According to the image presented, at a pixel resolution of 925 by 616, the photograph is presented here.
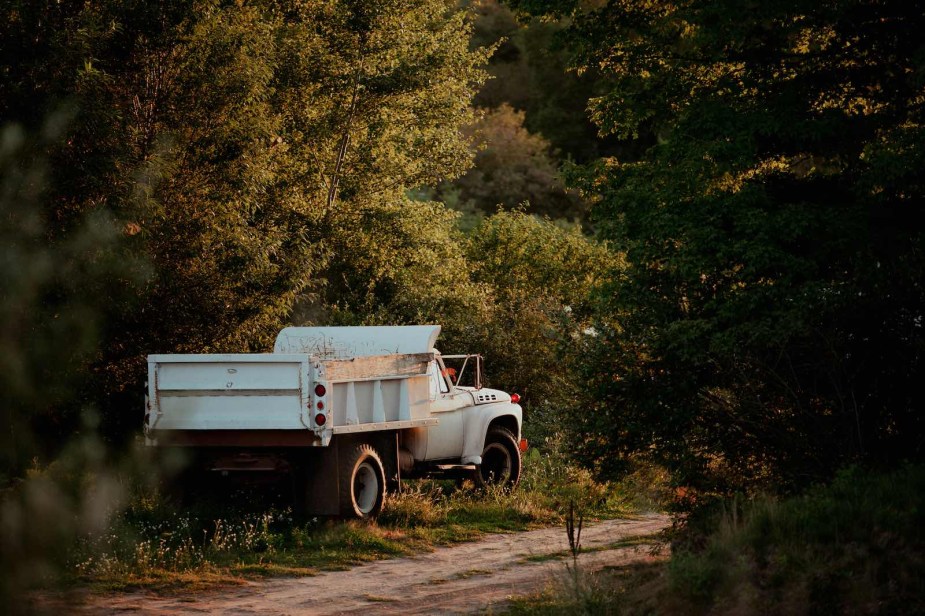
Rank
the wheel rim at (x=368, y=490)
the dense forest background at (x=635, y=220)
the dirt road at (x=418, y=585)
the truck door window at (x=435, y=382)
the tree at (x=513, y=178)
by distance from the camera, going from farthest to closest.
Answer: the tree at (x=513, y=178)
the truck door window at (x=435, y=382)
the wheel rim at (x=368, y=490)
the dense forest background at (x=635, y=220)
the dirt road at (x=418, y=585)

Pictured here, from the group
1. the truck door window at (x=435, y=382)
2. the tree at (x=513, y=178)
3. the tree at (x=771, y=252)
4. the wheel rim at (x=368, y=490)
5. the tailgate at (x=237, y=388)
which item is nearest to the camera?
the tree at (x=771, y=252)

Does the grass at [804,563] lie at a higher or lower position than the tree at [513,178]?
lower

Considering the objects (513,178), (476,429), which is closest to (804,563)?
(476,429)

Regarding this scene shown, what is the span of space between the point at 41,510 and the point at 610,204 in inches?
380

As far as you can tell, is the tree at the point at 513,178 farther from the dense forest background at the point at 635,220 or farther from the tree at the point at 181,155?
the dense forest background at the point at 635,220

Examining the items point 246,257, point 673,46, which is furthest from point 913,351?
point 246,257

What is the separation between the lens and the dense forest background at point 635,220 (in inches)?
376

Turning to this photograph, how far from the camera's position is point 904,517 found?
7457mm

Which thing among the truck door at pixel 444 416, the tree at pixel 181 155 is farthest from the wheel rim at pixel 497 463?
A: the tree at pixel 181 155

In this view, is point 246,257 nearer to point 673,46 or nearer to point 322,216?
point 322,216

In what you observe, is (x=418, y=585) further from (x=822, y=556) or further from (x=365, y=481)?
(x=822, y=556)

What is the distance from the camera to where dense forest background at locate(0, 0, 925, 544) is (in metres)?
9.55

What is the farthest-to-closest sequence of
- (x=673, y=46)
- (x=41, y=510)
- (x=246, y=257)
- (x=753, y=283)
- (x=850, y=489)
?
(x=246, y=257), (x=673, y=46), (x=753, y=283), (x=850, y=489), (x=41, y=510)

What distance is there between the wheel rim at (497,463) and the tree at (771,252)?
4.93 metres
